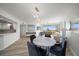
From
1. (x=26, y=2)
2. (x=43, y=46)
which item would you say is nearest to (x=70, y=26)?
(x=43, y=46)

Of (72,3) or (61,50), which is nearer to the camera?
(72,3)

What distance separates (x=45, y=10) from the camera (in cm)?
207

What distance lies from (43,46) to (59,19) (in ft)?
2.16

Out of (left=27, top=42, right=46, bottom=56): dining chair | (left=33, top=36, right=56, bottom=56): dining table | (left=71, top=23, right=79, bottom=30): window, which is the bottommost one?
(left=27, top=42, right=46, bottom=56): dining chair

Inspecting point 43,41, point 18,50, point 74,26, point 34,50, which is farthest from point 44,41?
point 74,26

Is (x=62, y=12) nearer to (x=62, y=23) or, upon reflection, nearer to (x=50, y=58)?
(x=62, y=23)

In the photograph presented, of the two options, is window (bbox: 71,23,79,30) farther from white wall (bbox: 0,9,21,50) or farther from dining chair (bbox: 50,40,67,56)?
white wall (bbox: 0,9,21,50)

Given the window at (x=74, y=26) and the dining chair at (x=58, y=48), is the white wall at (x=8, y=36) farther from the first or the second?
the window at (x=74, y=26)

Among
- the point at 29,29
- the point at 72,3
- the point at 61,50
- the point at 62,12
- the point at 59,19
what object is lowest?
the point at 61,50

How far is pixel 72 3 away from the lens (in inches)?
77.3

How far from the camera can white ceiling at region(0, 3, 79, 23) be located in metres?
2.01

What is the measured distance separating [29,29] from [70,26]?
869mm

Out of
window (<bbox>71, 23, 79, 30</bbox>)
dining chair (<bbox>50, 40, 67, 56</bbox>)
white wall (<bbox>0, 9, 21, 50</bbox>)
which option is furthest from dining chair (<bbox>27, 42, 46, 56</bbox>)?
window (<bbox>71, 23, 79, 30</bbox>)

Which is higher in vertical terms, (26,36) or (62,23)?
(62,23)
